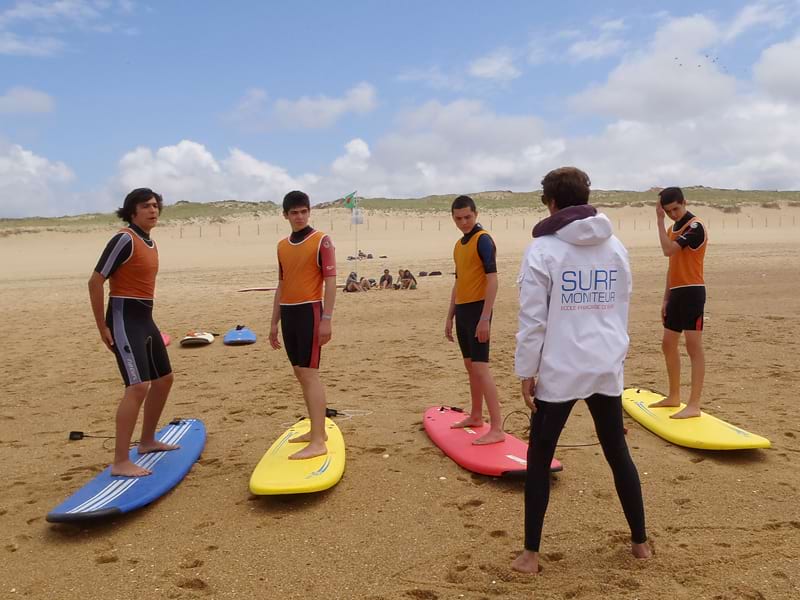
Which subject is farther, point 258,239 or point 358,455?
point 258,239

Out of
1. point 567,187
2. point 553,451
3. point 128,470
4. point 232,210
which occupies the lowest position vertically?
point 128,470

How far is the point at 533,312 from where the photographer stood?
109 inches

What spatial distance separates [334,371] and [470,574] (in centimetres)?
477

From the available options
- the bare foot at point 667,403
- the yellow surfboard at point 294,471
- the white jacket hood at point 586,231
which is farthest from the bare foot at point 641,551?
the bare foot at point 667,403

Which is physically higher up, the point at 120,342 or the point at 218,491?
the point at 120,342

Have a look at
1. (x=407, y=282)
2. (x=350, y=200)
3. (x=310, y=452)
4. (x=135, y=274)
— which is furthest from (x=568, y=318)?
(x=350, y=200)

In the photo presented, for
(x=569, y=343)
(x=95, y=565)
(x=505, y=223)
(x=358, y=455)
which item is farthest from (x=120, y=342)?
(x=505, y=223)

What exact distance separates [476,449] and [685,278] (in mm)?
2189

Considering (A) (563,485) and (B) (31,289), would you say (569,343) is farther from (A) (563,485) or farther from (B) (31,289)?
(B) (31,289)

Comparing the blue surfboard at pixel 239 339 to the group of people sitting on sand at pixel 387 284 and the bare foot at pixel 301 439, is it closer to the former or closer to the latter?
the bare foot at pixel 301 439

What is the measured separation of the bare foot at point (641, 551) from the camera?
9.85 feet

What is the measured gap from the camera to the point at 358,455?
460 cm

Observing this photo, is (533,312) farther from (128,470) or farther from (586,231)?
(128,470)

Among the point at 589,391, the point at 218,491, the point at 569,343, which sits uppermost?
the point at 569,343
